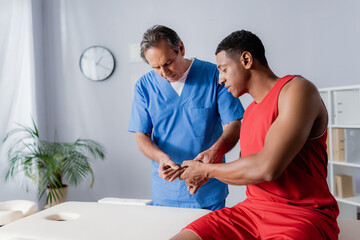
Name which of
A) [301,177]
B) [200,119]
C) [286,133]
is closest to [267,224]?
[301,177]

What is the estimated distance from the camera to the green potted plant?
3090 millimetres

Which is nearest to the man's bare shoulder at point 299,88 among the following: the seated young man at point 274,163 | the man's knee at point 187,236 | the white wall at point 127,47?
the seated young man at point 274,163

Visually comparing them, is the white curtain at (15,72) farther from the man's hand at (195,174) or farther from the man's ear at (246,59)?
the man's ear at (246,59)

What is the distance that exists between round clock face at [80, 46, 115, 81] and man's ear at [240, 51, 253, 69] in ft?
8.39

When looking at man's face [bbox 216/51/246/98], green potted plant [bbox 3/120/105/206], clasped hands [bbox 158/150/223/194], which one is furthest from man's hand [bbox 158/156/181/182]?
green potted plant [bbox 3/120/105/206]

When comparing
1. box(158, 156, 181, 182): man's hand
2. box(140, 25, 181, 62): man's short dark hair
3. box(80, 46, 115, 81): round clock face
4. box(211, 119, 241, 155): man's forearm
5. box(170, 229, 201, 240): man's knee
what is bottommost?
box(170, 229, 201, 240): man's knee

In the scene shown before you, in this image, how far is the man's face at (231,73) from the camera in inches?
48.3

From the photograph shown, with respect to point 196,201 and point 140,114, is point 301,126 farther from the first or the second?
point 140,114

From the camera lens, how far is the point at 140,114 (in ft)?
6.04

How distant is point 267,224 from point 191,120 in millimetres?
769

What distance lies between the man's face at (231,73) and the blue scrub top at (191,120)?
451 millimetres

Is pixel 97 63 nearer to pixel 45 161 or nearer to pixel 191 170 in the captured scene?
pixel 45 161

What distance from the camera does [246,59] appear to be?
→ 1202 mm

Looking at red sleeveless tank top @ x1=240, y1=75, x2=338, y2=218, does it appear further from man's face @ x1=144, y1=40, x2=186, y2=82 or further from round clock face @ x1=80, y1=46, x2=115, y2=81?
round clock face @ x1=80, y1=46, x2=115, y2=81
